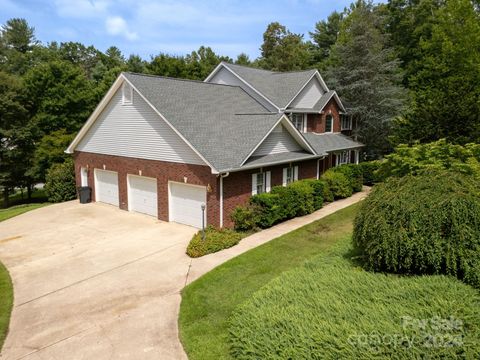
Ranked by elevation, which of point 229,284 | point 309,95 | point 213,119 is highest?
point 309,95

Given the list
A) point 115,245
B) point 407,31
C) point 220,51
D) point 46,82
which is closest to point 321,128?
point 115,245

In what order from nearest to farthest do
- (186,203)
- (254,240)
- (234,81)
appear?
(254,240), (186,203), (234,81)

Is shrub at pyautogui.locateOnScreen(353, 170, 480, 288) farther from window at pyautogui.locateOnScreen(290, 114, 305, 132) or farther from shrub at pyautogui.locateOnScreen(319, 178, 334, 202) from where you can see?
window at pyautogui.locateOnScreen(290, 114, 305, 132)

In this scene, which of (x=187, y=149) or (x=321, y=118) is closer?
(x=187, y=149)

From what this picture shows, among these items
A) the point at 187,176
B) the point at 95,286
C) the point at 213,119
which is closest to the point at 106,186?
the point at 187,176

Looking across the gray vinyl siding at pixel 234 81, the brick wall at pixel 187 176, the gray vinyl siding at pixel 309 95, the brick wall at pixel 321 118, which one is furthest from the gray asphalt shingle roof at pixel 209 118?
the brick wall at pixel 321 118

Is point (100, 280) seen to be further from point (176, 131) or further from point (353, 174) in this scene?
point (353, 174)
